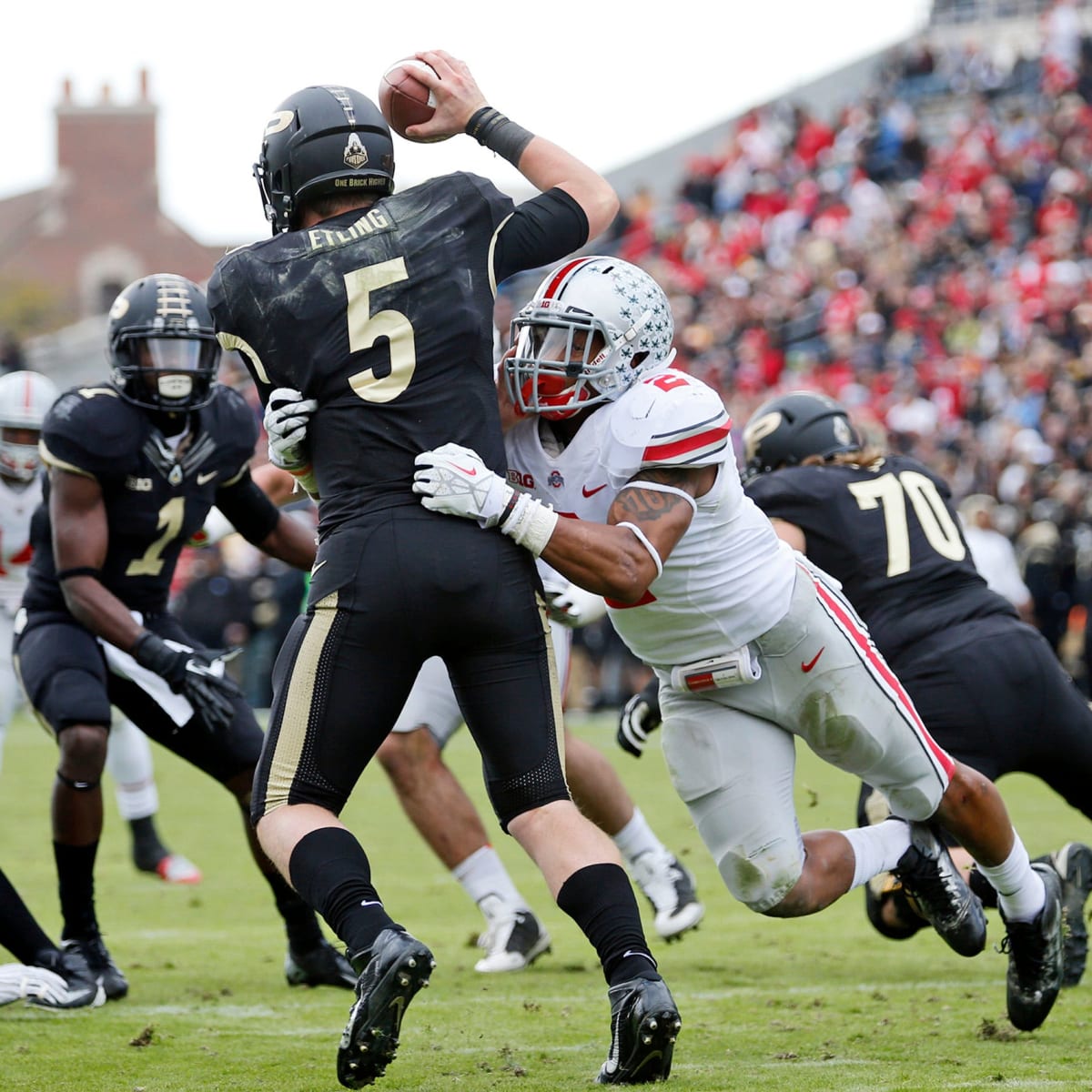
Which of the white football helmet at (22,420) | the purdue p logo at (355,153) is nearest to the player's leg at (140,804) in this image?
the white football helmet at (22,420)

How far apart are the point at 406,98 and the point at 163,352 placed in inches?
52.5

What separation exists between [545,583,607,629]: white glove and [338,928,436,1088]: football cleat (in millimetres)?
1307

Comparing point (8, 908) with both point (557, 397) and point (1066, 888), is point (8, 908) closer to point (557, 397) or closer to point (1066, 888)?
point (557, 397)

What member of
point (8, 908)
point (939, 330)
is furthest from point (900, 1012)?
point (939, 330)

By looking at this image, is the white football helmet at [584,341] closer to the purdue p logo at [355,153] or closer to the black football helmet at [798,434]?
the purdue p logo at [355,153]

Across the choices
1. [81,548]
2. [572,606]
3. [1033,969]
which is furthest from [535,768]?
[81,548]

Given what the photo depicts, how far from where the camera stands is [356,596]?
10.9ft

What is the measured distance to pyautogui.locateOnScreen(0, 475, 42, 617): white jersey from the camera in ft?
21.6

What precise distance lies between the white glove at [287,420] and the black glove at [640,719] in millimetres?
1557

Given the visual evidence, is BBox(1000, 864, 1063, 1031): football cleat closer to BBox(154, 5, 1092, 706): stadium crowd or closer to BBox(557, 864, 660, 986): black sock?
BBox(557, 864, 660, 986): black sock

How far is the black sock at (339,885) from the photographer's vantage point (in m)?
3.21

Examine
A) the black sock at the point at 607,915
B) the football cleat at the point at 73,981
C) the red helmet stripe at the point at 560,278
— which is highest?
the red helmet stripe at the point at 560,278

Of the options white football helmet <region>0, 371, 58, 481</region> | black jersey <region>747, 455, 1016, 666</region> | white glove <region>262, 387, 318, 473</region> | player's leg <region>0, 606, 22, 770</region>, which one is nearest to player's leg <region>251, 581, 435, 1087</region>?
white glove <region>262, 387, 318, 473</region>

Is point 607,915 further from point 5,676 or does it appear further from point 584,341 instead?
point 5,676
